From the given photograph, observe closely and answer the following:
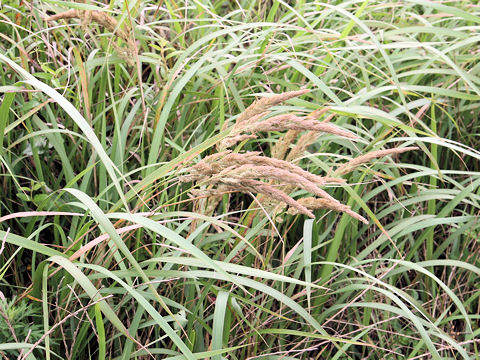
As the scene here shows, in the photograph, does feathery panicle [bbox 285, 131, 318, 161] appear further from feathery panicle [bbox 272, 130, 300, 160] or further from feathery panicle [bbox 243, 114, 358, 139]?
feathery panicle [bbox 243, 114, 358, 139]

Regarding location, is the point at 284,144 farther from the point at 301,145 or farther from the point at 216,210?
the point at 216,210

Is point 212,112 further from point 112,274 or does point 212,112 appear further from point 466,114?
point 466,114

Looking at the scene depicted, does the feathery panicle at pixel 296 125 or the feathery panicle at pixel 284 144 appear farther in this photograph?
the feathery panicle at pixel 284 144

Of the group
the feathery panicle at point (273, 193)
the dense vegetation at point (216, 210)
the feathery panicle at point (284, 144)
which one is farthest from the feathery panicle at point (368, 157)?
the feathery panicle at point (273, 193)

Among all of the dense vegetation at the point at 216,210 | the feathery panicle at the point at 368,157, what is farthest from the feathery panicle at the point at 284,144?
the feathery panicle at the point at 368,157

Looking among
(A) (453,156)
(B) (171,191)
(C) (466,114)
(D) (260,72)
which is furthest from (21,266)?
(C) (466,114)

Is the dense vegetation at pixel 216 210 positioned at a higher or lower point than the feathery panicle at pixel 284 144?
lower

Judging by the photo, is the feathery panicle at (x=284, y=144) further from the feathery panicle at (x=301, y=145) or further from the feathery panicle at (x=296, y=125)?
the feathery panicle at (x=296, y=125)

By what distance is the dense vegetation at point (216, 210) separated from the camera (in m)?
1.10

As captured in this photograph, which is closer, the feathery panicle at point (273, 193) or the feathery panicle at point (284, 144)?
the feathery panicle at point (273, 193)

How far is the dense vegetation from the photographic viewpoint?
1.10m

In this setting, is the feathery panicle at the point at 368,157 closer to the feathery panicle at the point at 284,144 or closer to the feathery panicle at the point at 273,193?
the feathery panicle at the point at 284,144

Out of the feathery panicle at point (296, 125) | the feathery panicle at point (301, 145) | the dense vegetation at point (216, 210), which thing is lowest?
the dense vegetation at point (216, 210)

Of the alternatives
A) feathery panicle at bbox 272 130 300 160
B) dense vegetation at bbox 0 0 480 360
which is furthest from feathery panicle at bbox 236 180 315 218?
feathery panicle at bbox 272 130 300 160
